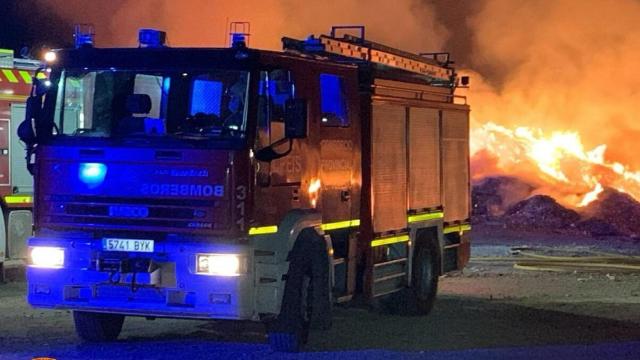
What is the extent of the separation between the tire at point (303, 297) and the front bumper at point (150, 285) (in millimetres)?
527

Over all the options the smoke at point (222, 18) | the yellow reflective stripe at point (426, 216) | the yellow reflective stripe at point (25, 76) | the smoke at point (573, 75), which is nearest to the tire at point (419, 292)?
the yellow reflective stripe at point (426, 216)

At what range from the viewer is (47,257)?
364 inches

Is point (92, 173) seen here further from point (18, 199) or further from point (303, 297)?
point (18, 199)

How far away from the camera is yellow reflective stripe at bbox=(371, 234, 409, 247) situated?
447 inches

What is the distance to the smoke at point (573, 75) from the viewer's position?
33.1m

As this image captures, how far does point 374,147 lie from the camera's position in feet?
37.0

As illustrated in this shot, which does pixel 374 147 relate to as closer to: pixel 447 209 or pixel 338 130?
pixel 338 130

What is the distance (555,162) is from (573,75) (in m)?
3.26

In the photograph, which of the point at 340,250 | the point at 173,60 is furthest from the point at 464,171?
the point at 173,60

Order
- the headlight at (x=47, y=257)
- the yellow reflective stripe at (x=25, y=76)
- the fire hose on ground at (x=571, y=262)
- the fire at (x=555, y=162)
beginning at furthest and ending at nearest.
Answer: the fire at (x=555, y=162)
the fire hose on ground at (x=571, y=262)
the yellow reflective stripe at (x=25, y=76)
the headlight at (x=47, y=257)

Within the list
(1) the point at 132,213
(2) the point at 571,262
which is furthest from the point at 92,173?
(2) the point at 571,262

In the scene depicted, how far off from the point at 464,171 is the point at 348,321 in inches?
122

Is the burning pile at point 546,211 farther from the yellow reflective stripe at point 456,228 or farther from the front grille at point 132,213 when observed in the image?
the front grille at point 132,213

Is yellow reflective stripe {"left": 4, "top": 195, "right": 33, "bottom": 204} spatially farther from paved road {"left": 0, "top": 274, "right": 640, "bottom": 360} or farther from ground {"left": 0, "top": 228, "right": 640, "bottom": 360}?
paved road {"left": 0, "top": 274, "right": 640, "bottom": 360}
